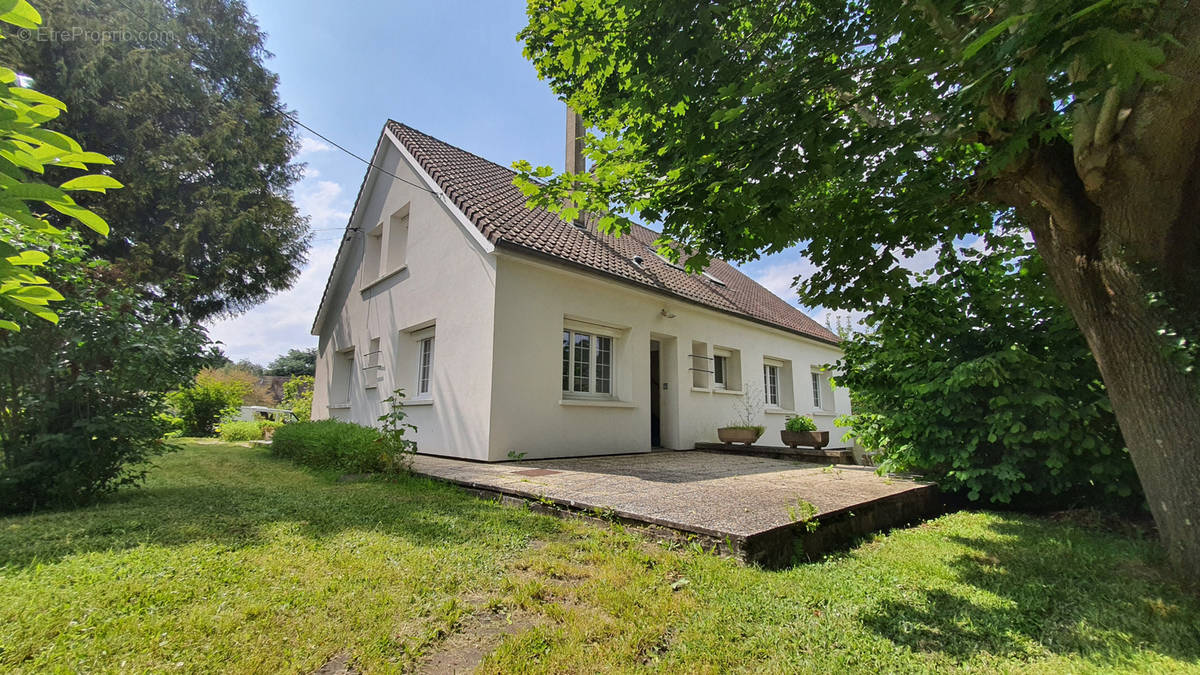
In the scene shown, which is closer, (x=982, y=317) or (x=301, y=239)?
(x=982, y=317)

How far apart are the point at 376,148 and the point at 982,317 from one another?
1253 cm

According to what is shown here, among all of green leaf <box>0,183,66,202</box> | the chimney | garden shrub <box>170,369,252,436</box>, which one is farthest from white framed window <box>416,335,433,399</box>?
garden shrub <box>170,369,252,436</box>

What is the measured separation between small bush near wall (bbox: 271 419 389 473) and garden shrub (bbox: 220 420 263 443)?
7621mm

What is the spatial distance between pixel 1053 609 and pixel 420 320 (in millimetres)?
9315

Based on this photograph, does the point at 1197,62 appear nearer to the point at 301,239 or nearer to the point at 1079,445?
the point at 1079,445

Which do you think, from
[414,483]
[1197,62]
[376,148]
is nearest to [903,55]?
[1197,62]

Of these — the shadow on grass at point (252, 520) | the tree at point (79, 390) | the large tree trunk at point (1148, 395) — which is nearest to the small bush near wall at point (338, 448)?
the shadow on grass at point (252, 520)

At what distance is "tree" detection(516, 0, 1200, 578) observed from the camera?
2.59 m

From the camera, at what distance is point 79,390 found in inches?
178

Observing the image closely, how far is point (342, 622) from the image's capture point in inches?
88.5

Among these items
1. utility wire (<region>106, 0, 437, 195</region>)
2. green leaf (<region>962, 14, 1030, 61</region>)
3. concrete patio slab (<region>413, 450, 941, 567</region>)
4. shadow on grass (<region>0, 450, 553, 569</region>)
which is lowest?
shadow on grass (<region>0, 450, 553, 569</region>)

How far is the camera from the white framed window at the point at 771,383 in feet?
43.5

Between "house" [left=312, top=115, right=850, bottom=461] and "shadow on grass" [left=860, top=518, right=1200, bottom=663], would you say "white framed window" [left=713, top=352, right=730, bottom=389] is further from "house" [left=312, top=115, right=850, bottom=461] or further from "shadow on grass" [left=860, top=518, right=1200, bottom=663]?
"shadow on grass" [left=860, top=518, right=1200, bottom=663]

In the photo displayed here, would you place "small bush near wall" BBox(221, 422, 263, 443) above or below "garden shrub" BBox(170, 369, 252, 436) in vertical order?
below
